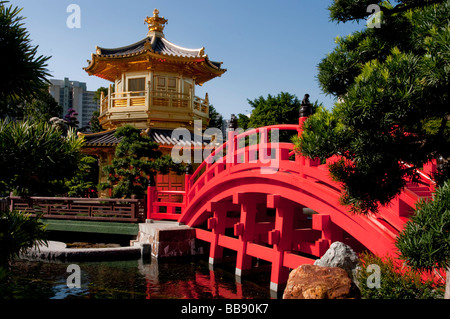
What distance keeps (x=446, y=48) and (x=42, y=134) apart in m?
3.88

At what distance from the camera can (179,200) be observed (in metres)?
17.1

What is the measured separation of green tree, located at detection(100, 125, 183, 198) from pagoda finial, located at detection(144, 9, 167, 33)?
849 centimetres

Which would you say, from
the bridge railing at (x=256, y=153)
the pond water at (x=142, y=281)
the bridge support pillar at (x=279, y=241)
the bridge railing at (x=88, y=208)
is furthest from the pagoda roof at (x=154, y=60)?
the bridge support pillar at (x=279, y=241)

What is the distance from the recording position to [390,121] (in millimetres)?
3609

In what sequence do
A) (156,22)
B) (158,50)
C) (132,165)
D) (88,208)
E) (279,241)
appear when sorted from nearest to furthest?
1. (279,241)
2. (132,165)
3. (88,208)
4. (158,50)
5. (156,22)

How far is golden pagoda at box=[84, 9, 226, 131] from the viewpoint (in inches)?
725

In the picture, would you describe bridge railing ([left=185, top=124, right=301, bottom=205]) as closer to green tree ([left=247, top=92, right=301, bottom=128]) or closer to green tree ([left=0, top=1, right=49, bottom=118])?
green tree ([left=0, top=1, right=49, bottom=118])

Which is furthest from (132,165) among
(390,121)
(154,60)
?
(390,121)

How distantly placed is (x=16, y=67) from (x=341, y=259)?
459 cm

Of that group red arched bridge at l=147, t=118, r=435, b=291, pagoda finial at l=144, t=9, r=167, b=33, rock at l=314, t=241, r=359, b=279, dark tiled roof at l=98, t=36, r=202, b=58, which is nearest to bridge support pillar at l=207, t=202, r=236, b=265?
red arched bridge at l=147, t=118, r=435, b=291

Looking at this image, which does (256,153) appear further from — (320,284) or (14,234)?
(14,234)

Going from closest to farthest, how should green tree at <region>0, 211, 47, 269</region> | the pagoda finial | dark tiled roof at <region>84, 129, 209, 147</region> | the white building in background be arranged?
green tree at <region>0, 211, 47, 269</region>
dark tiled roof at <region>84, 129, 209, 147</region>
the pagoda finial
the white building in background

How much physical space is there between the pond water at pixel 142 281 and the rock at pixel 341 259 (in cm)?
353
